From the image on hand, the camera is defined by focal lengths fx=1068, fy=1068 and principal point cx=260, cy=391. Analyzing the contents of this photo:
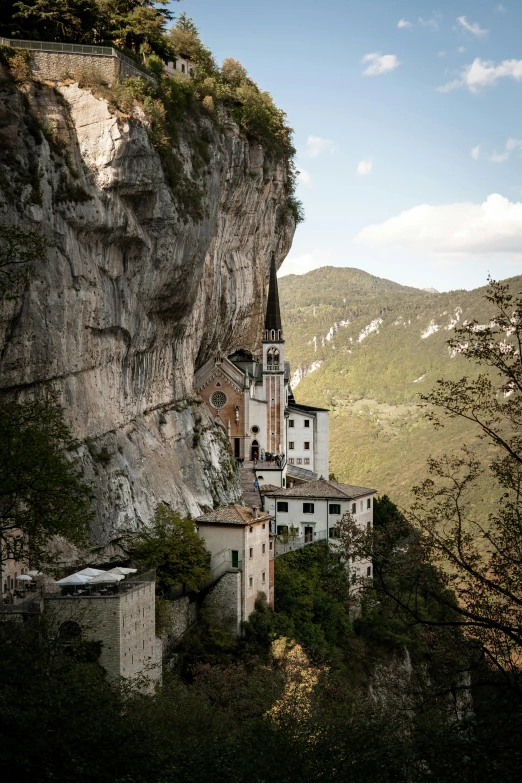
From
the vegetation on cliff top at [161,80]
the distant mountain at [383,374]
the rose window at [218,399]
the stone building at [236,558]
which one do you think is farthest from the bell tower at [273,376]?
the distant mountain at [383,374]

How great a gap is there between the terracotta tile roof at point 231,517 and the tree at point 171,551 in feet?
4.77

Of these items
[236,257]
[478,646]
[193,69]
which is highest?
[193,69]

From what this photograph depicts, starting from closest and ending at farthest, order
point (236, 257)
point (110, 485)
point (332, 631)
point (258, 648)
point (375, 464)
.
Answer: point (110, 485) < point (258, 648) < point (332, 631) < point (236, 257) < point (375, 464)

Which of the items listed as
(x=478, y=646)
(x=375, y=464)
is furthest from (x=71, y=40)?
(x=375, y=464)

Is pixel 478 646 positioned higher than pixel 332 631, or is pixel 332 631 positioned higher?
pixel 478 646

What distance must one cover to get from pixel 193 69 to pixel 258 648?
29.6 meters

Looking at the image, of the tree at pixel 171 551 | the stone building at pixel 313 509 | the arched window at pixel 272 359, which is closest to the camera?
the tree at pixel 171 551

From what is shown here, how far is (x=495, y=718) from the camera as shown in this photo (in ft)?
60.2

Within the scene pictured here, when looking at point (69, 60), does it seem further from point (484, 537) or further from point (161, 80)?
point (484, 537)

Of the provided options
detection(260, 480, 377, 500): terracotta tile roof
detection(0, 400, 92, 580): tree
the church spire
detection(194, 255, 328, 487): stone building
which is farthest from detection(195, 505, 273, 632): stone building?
the church spire

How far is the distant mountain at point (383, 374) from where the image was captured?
12398 centimetres

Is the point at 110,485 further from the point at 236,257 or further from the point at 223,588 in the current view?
the point at 236,257

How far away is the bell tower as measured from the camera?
67000 mm

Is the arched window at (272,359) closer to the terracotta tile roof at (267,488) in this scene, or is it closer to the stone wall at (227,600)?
the terracotta tile roof at (267,488)
